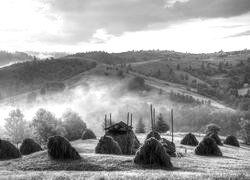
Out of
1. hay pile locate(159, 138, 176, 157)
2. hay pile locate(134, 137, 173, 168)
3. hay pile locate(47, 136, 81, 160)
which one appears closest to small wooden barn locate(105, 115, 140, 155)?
hay pile locate(159, 138, 176, 157)

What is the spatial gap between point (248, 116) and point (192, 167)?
488ft

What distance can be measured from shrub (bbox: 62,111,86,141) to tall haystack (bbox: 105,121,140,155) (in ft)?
129

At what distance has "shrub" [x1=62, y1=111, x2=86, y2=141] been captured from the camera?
95969 millimetres

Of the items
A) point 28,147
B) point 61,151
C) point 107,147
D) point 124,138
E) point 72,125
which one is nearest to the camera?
point 61,151

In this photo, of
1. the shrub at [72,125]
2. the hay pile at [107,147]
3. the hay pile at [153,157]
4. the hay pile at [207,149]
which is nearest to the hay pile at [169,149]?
the hay pile at [207,149]

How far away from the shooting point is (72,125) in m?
97.4

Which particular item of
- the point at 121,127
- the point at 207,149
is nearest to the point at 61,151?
the point at 121,127

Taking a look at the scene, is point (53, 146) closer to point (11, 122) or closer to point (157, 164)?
point (157, 164)

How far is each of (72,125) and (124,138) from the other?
4441 centimetres

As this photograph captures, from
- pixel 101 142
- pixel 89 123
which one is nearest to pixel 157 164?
pixel 101 142

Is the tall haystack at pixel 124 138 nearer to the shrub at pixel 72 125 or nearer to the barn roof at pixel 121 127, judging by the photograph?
the barn roof at pixel 121 127

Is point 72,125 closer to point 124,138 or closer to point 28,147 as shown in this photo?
point 28,147

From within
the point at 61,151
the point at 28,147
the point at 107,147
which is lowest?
the point at 28,147

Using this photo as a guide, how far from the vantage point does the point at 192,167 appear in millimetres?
34562
